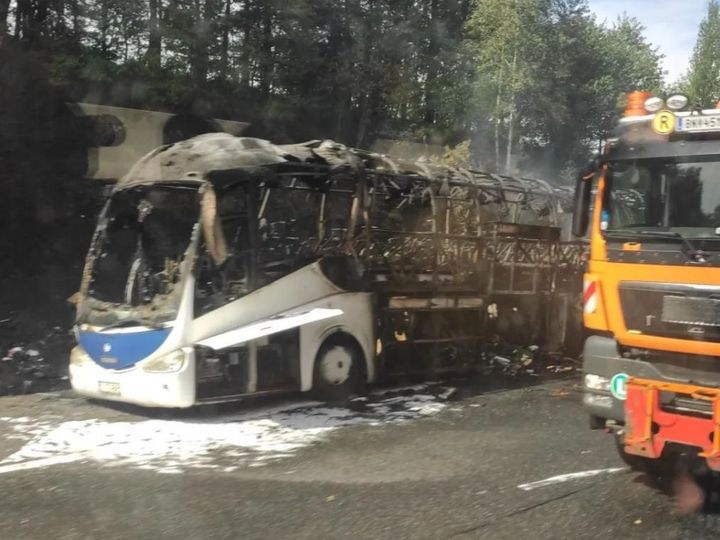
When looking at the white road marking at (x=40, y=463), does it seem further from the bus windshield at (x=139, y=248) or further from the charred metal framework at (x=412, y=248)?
the charred metal framework at (x=412, y=248)

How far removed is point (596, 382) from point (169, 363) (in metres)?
4.15

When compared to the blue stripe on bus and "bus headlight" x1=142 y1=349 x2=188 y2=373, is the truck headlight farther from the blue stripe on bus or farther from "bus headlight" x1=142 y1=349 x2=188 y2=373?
the blue stripe on bus

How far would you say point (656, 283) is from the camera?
18.3 ft

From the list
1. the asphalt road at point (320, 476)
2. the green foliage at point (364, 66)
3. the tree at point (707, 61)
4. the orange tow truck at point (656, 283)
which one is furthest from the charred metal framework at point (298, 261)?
the tree at point (707, 61)

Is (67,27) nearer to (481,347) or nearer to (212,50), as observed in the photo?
(212,50)

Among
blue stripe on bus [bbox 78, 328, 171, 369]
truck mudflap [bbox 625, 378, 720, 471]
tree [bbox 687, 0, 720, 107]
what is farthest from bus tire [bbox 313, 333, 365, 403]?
tree [bbox 687, 0, 720, 107]

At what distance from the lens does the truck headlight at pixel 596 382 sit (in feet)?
18.7

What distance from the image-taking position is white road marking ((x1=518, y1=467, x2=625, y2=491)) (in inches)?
233

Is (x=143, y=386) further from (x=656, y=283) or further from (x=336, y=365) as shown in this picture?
(x=656, y=283)

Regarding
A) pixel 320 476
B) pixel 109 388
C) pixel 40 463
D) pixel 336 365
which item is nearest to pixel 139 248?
pixel 109 388

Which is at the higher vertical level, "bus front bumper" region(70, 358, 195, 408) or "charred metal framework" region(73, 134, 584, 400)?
"charred metal framework" region(73, 134, 584, 400)

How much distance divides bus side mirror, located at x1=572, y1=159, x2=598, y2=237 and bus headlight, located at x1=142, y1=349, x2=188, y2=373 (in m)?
3.98

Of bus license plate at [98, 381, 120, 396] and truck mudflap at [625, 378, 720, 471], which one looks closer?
truck mudflap at [625, 378, 720, 471]

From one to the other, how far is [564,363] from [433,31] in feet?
39.8
